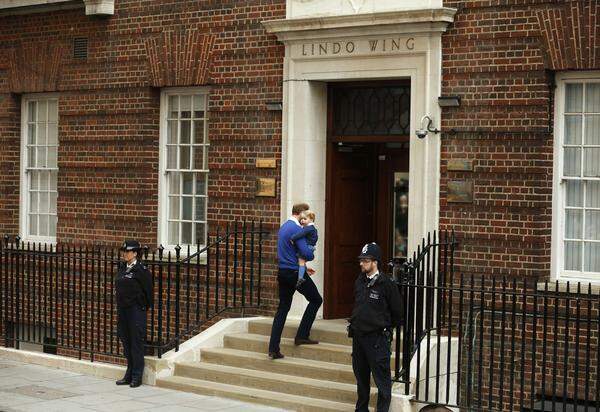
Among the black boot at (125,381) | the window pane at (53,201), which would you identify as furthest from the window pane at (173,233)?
the black boot at (125,381)

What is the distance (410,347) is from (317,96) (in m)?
4.36

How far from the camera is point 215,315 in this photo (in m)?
14.9

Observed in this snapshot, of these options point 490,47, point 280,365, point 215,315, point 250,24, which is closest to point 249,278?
point 215,315

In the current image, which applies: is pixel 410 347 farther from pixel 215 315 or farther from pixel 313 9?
pixel 313 9

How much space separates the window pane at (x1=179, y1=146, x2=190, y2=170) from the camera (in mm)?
17016

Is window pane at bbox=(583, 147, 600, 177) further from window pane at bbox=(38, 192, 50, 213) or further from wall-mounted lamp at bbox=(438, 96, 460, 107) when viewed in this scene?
window pane at bbox=(38, 192, 50, 213)

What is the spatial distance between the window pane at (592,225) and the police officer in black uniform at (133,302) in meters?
5.18

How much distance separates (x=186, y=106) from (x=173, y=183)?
1.14 meters

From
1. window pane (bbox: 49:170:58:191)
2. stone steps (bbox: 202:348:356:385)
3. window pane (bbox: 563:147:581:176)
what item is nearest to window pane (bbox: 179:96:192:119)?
window pane (bbox: 49:170:58:191)

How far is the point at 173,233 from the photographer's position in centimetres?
1720

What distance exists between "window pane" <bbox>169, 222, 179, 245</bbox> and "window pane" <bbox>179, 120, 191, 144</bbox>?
47.7 inches

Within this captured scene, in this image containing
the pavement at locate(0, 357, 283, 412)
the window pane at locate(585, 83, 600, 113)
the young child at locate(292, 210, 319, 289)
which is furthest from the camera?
the young child at locate(292, 210, 319, 289)

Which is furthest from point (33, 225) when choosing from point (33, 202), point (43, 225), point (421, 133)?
point (421, 133)

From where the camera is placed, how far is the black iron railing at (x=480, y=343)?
39.9 feet
